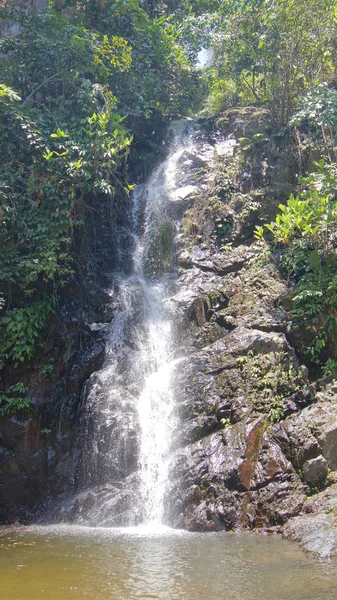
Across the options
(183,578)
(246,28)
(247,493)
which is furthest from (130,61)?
(183,578)

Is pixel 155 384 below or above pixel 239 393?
above

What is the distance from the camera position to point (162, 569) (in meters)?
5.11

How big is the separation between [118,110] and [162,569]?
14.3m

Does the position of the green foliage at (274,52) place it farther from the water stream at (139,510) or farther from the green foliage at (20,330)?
the green foliage at (20,330)

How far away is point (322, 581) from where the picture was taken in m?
4.61

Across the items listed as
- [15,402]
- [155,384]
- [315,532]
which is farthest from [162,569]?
[15,402]

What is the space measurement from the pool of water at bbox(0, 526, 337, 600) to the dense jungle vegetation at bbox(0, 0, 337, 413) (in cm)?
411

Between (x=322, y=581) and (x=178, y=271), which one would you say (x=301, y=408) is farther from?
(x=178, y=271)

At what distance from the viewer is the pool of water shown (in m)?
4.38

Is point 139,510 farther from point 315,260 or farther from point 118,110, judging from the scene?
point 118,110

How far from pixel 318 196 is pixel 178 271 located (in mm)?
3980

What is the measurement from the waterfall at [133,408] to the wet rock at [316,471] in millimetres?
2437

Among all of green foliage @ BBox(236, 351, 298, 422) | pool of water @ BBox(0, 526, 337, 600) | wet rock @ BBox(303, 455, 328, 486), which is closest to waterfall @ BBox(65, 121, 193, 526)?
pool of water @ BBox(0, 526, 337, 600)

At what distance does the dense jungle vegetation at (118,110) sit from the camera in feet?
35.8
